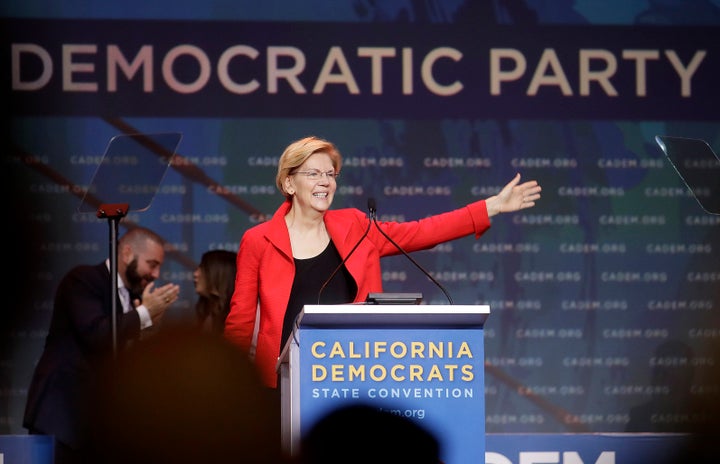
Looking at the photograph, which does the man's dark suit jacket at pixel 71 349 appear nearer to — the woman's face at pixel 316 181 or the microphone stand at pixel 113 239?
the microphone stand at pixel 113 239

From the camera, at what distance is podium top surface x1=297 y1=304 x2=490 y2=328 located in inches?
111

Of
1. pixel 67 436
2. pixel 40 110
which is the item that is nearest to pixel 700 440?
pixel 67 436

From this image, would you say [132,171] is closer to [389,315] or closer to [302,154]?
[302,154]

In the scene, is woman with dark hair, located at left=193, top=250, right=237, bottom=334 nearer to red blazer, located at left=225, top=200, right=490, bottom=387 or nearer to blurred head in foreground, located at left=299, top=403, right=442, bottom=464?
red blazer, located at left=225, top=200, right=490, bottom=387

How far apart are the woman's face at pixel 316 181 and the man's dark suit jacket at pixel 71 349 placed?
1.34 metres

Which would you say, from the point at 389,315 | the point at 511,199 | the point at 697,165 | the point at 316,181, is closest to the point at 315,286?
the point at 316,181

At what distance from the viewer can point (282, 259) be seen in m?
3.98

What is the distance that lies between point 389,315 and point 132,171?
3.65m

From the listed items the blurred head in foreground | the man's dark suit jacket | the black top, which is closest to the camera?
the blurred head in foreground

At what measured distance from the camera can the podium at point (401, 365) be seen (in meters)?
2.81

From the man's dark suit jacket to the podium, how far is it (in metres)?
2.33

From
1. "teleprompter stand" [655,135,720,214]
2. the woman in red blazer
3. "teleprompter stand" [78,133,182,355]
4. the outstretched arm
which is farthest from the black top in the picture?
"teleprompter stand" [655,135,720,214]

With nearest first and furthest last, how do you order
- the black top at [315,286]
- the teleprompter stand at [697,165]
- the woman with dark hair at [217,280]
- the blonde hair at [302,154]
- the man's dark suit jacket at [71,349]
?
the black top at [315,286], the blonde hair at [302,154], the man's dark suit jacket at [71,349], the woman with dark hair at [217,280], the teleprompter stand at [697,165]

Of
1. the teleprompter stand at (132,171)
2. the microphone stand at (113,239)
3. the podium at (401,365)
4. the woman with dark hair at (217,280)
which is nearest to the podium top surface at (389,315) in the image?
the podium at (401,365)
